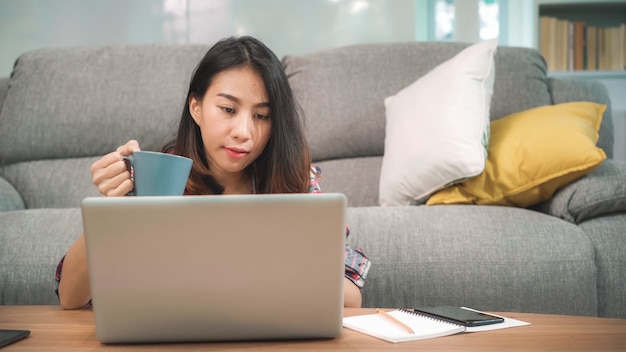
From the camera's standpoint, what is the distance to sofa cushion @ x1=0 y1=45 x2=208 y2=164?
2.37 m

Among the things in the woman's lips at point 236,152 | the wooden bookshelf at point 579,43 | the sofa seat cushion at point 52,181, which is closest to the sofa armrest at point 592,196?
the woman's lips at point 236,152

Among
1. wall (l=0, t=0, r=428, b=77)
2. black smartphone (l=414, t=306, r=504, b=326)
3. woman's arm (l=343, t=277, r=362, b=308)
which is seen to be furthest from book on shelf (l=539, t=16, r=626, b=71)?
black smartphone (l=414, t=306, r=504, b=326)

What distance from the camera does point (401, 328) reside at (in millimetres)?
843

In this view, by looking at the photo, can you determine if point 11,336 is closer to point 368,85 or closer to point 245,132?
point 245,132

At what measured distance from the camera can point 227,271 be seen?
734mm

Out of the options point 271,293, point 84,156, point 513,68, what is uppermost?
point 513,68

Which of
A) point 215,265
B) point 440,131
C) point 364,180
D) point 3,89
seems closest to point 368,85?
point 364,180

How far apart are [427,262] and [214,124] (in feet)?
2.04

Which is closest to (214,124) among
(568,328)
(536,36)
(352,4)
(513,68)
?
(568,328)

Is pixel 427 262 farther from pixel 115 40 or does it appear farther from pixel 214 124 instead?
pixel 115 40

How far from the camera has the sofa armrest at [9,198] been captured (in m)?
2.09

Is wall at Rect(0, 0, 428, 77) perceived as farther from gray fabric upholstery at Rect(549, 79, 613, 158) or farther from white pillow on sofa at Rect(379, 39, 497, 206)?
white pillow on sofa at Rect(379, 39, 497, 206)

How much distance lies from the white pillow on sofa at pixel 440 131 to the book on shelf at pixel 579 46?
1.54 meters

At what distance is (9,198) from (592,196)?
1653 millimetres
